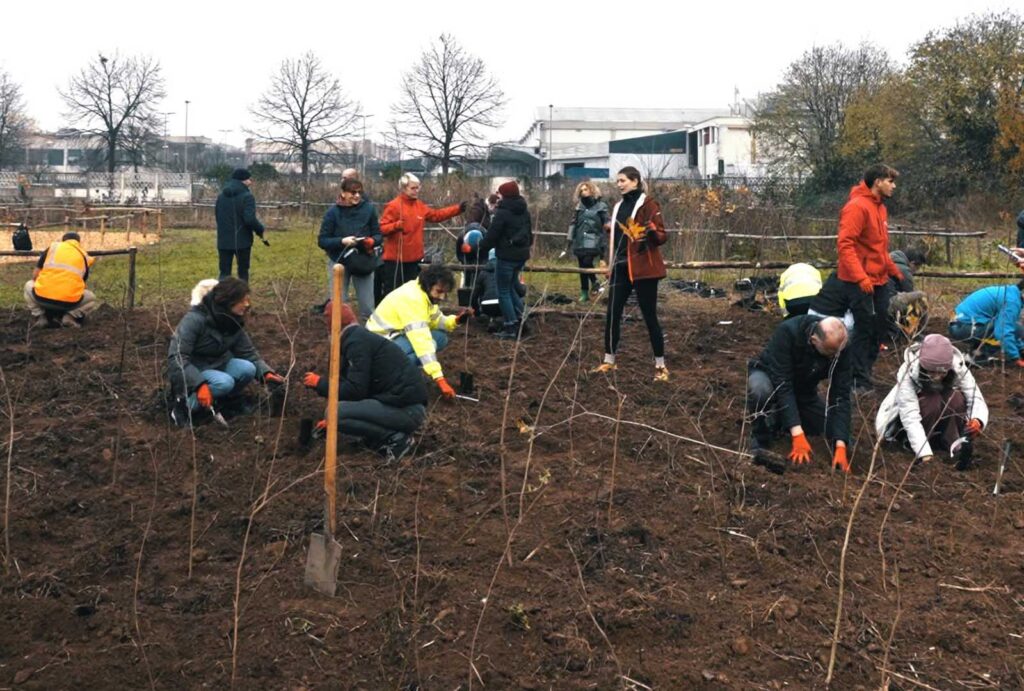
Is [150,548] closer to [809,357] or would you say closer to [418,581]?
[418,581]

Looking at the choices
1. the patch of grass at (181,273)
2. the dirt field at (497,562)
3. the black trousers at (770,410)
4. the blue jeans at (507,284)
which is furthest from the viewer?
the patch of grass at (181,273)

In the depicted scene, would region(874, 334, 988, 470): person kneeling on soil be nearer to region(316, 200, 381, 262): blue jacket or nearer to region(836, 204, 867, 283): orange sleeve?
region(836, 204, 867, 283): orange sleeve

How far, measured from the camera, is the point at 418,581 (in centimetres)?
402

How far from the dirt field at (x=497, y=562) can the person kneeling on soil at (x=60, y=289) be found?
8.60 ft

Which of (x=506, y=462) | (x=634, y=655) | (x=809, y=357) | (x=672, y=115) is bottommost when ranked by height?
(x=634, y=655)

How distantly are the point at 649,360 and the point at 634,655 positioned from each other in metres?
4.56

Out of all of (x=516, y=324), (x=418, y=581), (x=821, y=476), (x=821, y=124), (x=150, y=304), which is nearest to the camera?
(x=418, y=581)

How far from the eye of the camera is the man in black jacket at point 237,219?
9875 mm

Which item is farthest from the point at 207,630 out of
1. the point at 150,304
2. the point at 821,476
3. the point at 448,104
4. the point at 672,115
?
the point at 672,115

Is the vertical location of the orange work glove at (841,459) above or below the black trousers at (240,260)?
below

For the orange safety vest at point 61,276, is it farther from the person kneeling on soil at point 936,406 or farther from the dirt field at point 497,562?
the person kneeling on soil at point 936,406

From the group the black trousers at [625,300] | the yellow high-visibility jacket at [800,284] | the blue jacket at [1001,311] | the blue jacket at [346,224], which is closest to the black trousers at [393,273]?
the blue jacket at [346,224]

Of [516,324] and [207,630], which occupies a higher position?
[516,324]

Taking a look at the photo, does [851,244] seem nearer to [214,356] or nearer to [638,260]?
[638,260]
